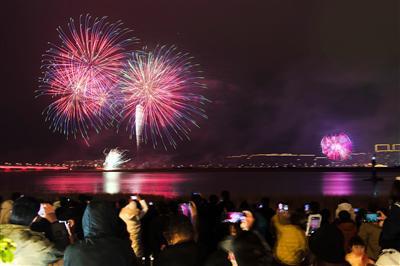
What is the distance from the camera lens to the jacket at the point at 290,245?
614 cm

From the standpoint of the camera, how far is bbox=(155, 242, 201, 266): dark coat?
3.87 metres

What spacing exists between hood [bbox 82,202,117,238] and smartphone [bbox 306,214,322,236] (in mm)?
4489

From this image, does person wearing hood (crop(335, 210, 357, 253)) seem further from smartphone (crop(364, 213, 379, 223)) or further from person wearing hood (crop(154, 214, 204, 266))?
person wearing hood (crop(154, 214, 204, 266))

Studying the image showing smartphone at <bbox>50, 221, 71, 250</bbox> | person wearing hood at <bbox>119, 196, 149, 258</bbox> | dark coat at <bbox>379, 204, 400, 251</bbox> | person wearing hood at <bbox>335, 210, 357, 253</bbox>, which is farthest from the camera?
person wearing hood at <bbox>335, 210, 357, 253</bbox>

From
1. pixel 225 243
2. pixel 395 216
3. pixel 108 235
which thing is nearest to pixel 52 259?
pixel 108 235

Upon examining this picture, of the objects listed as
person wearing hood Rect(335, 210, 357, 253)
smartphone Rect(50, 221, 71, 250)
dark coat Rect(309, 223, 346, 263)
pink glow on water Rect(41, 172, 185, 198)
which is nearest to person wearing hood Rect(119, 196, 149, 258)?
smartphone Rect(50, 221, 71, 250)

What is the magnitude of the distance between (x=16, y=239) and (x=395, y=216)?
135 inches

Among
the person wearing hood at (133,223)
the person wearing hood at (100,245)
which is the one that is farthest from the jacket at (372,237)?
the person wearing hood at (100,245)

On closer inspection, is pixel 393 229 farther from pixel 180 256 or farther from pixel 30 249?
pixel 30 249

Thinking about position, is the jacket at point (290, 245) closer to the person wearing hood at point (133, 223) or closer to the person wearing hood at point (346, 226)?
the person wearing hood at point (346, 226)

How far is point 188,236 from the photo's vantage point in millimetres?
4004

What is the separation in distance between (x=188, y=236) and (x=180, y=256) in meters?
0.18

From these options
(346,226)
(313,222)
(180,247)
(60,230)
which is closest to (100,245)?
(180,247)

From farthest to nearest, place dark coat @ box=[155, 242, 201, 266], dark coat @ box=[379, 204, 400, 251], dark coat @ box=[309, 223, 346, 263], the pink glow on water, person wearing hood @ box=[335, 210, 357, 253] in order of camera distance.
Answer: the pink glow on water, person wearing hood @ box=[335, 210, 357, 253], dark coat @ box=[309, 223, 346, 263], dark coat @ box=[379, 204, 400, 251], dark coat @ box=[155, 242, 201, 266]
